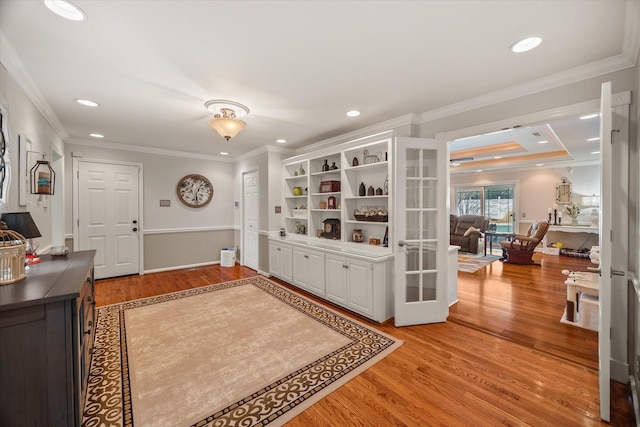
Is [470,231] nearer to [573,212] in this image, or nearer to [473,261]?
[473,261]

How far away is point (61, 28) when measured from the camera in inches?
68.4

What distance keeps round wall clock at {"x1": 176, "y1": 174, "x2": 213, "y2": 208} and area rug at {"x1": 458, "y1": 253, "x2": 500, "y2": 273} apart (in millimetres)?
Result: 5746

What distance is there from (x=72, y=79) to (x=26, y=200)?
1.19 meters

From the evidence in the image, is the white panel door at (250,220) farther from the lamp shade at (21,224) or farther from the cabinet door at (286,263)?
the lamp shade at (21,224)

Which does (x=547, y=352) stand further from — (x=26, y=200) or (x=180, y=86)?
(x=26, y=200)

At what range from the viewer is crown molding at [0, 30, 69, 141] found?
1909 mm

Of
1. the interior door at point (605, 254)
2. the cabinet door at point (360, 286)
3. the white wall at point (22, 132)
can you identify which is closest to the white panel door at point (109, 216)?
the white wall at point (22, 132)

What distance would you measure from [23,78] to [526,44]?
410cm

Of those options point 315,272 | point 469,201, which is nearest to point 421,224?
point 315,272

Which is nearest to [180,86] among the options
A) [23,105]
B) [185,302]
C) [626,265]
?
[23,105]

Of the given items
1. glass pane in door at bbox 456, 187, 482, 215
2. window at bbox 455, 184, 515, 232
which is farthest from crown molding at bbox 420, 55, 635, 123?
glass pane in door at bbox 456, 187, 482, 215

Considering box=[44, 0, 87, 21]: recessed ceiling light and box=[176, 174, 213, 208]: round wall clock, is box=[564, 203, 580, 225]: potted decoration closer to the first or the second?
box=[176, 174, 213, 208]: round wall clock

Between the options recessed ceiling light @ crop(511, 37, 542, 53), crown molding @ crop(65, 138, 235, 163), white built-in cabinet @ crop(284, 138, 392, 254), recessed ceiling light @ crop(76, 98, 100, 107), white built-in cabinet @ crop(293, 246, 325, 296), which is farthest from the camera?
crown molding @ crop(65, 138, 235, 163)

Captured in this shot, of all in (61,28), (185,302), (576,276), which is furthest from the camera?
(185,302)
